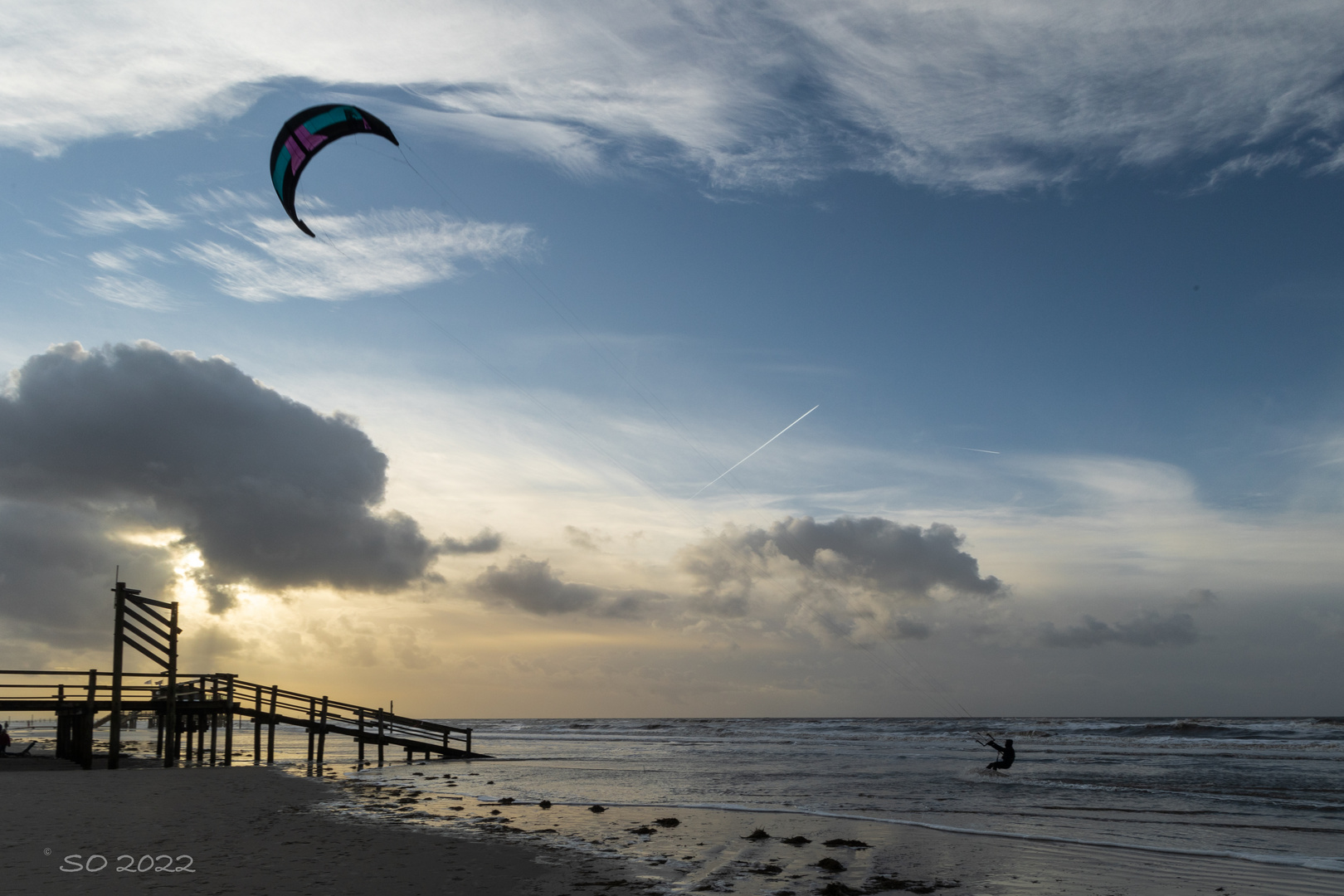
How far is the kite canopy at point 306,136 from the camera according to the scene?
16.8m

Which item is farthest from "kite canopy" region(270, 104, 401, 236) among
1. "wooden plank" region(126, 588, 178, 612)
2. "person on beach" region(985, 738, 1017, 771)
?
"person on beach" region(985, 738, 1017, 771)

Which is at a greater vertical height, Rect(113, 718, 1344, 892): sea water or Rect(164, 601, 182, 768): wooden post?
Rect(164, 601, 182, 768): wooden post

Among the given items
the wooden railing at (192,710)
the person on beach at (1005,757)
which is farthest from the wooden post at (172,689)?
the person on beach at (1005,757)

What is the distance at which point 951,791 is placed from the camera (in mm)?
21031

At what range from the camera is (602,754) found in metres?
37.6

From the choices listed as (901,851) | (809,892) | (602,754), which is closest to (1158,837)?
(901,851)

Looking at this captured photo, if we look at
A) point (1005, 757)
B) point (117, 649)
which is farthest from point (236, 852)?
point (1005, 757)

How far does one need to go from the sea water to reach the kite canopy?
39.6 feet

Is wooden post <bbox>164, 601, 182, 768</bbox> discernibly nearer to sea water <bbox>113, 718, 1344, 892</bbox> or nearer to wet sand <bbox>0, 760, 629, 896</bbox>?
sea water <bbox>113, 718, 1344, 892</bbox>

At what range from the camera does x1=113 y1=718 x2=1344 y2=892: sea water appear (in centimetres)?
1391

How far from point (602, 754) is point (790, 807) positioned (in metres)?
22.1

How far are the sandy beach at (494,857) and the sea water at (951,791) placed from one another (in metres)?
0.52

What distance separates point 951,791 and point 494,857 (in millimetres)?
14239

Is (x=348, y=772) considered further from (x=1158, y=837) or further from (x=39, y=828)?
(x=1158, y=837)
